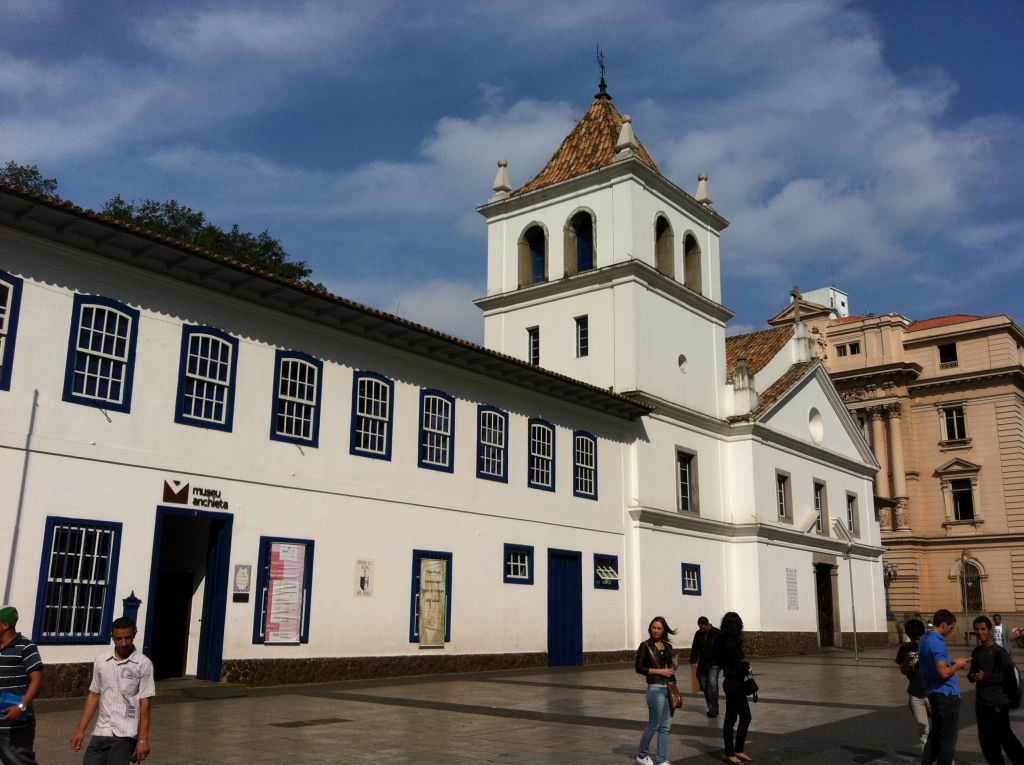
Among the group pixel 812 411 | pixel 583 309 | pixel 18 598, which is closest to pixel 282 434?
pixel 18 598

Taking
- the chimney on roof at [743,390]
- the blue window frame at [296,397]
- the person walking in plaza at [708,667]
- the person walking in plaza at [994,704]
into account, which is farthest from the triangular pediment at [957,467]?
the person walking in plaza at [994,704]

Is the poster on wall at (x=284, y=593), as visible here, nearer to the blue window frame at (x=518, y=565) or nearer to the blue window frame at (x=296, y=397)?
the blue window frame at (x=296, y=397)

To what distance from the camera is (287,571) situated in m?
18.9

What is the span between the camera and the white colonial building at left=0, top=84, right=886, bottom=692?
15867 mm

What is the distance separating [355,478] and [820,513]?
2395 centimetres

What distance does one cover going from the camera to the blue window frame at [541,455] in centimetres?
2548

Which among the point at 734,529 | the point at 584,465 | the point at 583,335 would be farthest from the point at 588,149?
the point at 734,529

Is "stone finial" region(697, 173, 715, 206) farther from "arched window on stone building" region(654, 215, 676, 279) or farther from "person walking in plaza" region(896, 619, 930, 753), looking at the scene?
"person walking in plaza" region(896, 619, 930, 753)

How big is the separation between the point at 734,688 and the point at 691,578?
20.2 m

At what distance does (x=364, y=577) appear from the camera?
20.4 metres

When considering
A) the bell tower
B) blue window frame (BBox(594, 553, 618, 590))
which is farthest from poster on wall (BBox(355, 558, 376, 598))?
the bell tower

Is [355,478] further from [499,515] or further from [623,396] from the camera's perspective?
[623,396]

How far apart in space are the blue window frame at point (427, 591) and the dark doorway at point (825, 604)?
19787mm

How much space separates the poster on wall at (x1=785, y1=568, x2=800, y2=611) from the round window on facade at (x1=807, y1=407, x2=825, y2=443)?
6008 mm
